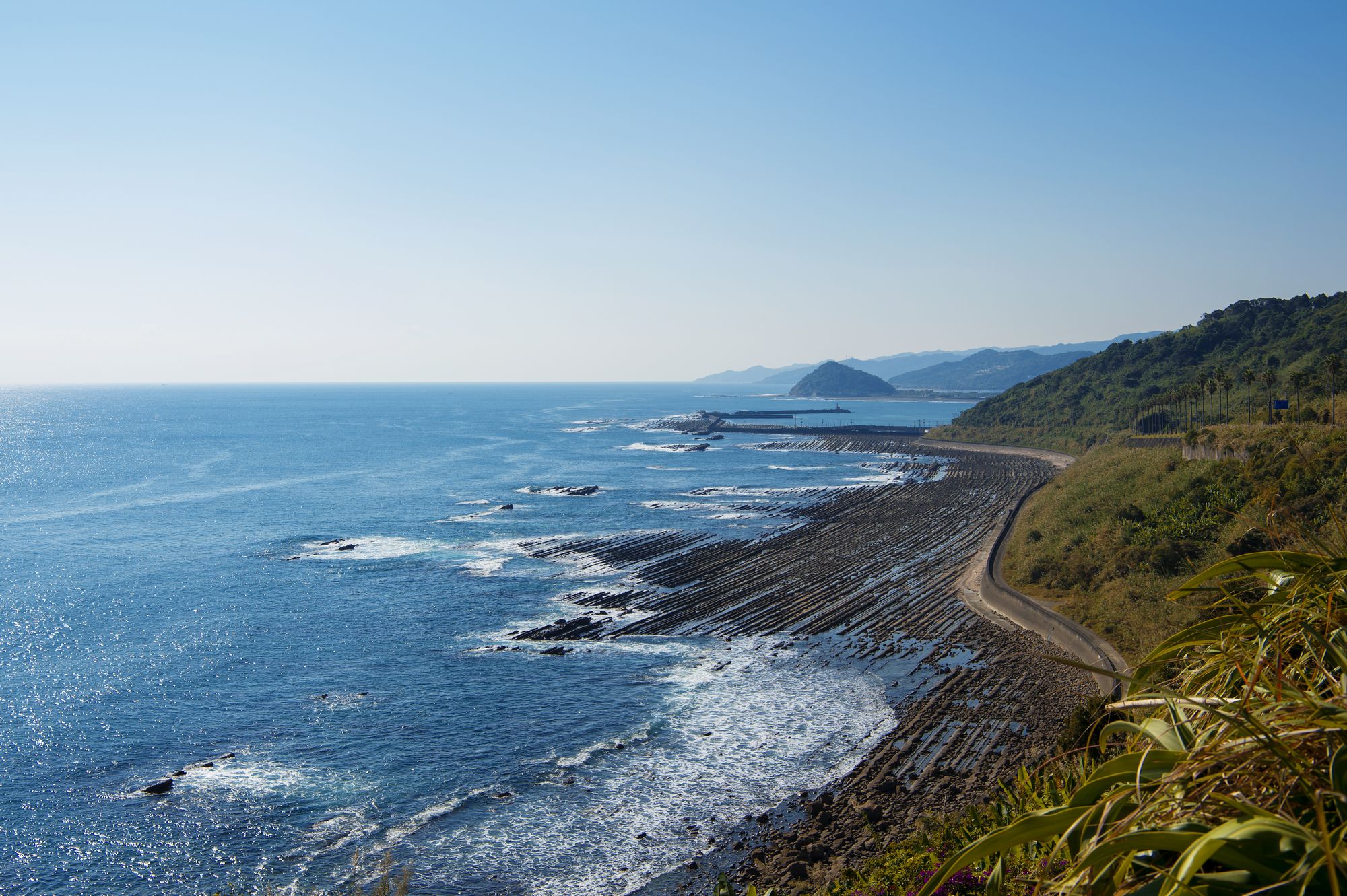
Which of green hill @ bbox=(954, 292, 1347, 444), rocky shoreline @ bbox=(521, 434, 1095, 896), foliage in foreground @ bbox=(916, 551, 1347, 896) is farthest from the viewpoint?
green hill @ bbox=(954, 292, 1347, 444)

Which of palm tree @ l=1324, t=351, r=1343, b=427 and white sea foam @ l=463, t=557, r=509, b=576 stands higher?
palm tree @ l=1324, t=351, r=1343, b=427

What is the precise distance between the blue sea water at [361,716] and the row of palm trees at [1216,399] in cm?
4160

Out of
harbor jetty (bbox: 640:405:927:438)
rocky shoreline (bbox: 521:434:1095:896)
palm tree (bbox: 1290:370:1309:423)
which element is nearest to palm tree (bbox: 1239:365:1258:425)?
palm tree (bbox: 1290:370:1309:423)

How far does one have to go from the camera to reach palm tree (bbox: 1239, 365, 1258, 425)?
7056 centimetres

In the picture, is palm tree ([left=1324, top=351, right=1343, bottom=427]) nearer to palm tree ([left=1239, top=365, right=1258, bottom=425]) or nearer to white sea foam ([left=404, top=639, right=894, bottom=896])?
palm tree ([left=1239, top=365, right=1258, bottom=425])

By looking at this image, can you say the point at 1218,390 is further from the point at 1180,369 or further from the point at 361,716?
the point at 361,716

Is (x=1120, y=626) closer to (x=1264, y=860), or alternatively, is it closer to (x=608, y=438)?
(x=1264, y=860)

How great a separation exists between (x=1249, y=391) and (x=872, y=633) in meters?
62.4

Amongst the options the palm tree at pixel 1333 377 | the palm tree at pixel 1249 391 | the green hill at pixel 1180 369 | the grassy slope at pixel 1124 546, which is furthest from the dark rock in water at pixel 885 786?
the green hill at pixel 1180 369

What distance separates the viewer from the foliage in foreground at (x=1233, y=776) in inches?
92.0

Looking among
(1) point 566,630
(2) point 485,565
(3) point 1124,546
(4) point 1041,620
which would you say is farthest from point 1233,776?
(2) point 485,565

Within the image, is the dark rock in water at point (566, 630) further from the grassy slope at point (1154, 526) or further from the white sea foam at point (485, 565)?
the grassy slope at point (1154, 526)

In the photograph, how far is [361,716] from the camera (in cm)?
3153

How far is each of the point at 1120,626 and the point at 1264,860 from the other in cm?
3649
